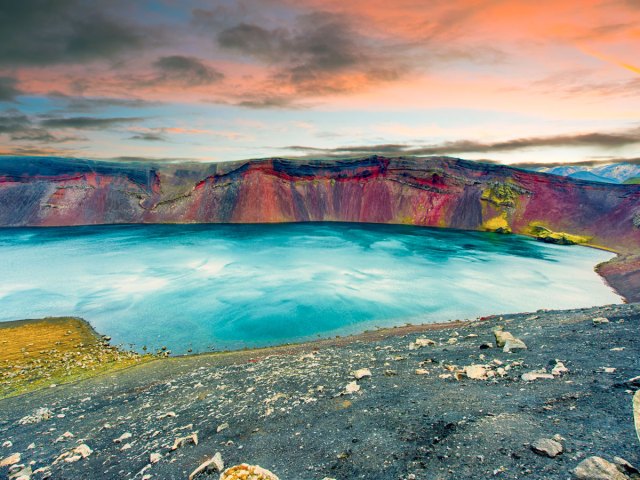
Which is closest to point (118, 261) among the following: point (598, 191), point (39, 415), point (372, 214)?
point (39, 415)

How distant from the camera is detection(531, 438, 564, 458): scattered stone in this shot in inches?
227

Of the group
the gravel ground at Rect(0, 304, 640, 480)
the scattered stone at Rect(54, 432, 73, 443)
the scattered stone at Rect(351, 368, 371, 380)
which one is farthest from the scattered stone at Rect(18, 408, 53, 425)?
the scattered stone at Rect(351, 368, 371, 380)

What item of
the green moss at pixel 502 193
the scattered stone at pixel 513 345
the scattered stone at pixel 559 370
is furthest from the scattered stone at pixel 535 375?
the green moss at pixel 502 193

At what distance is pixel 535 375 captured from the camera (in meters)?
9.73

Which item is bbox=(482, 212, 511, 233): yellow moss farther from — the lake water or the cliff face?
the lake water

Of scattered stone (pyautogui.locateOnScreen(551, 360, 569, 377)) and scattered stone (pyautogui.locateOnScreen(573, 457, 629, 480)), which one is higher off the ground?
scattered stone (pyautogui.locateOnScreen(573, 457, 629, 480))

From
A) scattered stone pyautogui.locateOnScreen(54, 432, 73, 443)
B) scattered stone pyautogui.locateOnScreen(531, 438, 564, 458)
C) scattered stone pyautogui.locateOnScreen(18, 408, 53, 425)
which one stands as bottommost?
scattered stone pyautogui.locateOnScreen(18, 408, 53, 425)

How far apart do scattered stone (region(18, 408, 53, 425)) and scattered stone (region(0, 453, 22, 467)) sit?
11.0 feet

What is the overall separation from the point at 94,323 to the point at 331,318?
779 inches

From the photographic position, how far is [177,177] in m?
122

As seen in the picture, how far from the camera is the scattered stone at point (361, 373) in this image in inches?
482

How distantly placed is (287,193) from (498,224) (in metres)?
63.2

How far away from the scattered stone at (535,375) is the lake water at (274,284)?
17.5m

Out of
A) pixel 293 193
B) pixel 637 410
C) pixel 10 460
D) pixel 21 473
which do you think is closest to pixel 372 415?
pixel 637 410
